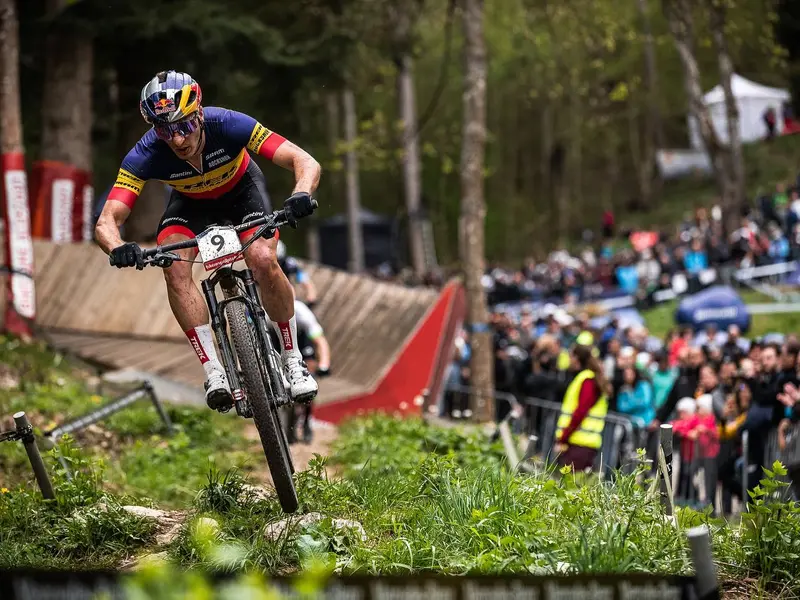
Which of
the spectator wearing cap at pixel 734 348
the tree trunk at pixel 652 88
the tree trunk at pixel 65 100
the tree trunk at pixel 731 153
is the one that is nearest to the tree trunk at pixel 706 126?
the tree trunk at pixel 731 153

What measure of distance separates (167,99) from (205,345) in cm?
144

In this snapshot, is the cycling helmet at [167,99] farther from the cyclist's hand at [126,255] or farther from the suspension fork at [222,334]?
the suspension fork at [222,334]

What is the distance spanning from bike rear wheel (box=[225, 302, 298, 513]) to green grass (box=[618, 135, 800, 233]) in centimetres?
3456

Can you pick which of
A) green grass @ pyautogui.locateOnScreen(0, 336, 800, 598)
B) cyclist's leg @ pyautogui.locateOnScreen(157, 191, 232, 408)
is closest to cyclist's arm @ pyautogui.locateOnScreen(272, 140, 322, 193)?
cyclist's leg @ pyautogui.locateOnScreen(157, 191, 232, 408)

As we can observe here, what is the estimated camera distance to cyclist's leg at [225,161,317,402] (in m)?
6.93

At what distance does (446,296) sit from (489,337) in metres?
1.06

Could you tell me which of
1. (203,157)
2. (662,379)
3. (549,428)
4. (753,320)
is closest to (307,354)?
(549,428)

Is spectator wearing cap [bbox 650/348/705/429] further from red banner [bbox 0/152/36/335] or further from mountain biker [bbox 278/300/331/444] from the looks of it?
red banner [bbox 0/152/36/335]

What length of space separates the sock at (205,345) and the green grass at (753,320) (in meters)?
17.2

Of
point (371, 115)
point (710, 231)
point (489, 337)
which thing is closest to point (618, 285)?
point (710, 231)

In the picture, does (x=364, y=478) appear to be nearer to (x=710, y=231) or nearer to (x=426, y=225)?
(x=710, y=231)

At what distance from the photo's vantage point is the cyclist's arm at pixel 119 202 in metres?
6.74

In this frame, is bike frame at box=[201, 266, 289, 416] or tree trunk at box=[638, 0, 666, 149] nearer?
bike frame at box=[201, 266, 289, 416]

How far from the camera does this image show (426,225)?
141 ft
